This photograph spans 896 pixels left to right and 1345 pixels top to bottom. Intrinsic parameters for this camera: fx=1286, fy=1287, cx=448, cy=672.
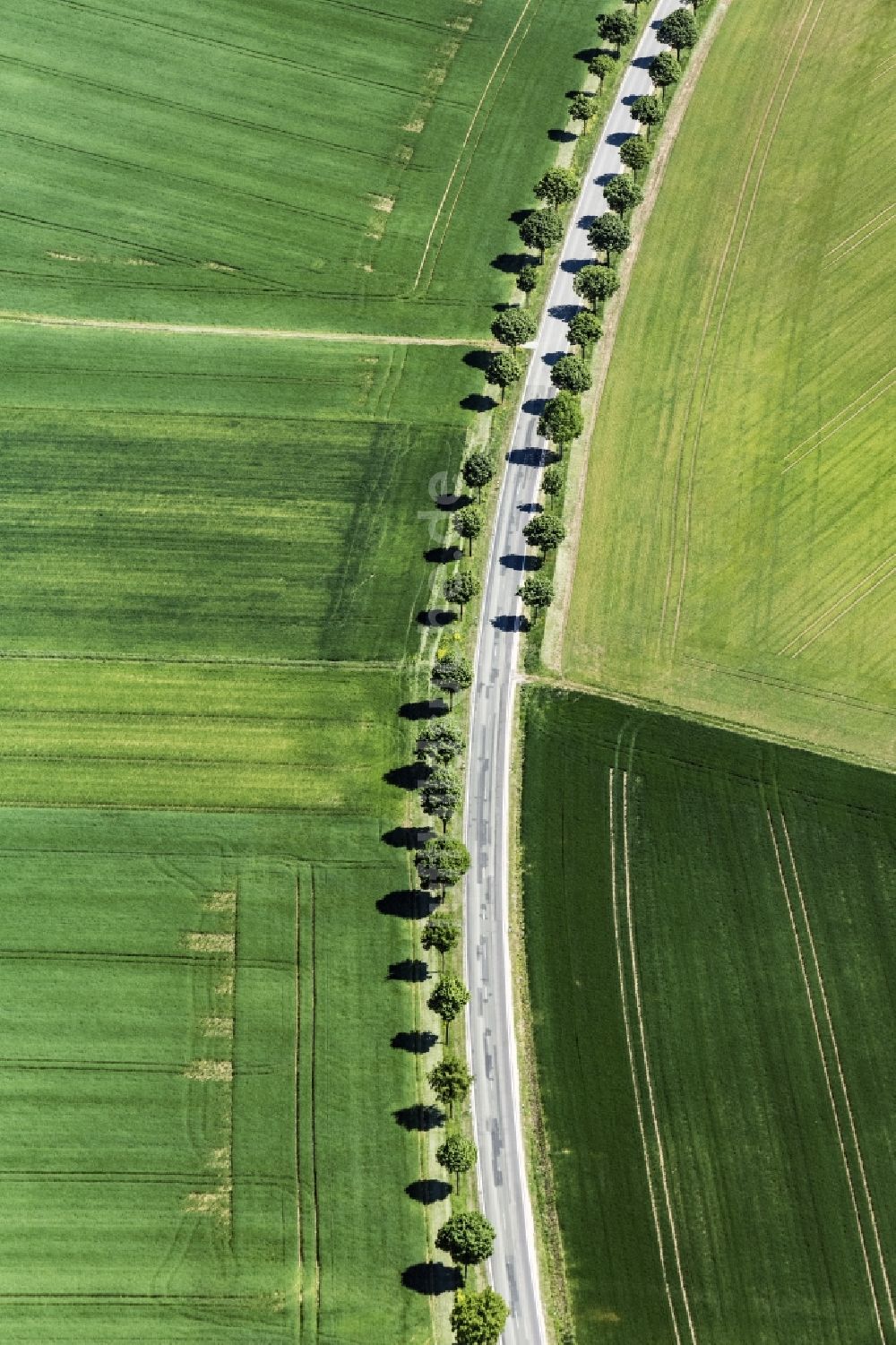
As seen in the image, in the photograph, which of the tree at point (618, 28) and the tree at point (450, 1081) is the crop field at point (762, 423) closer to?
the tree at point (618, 28)

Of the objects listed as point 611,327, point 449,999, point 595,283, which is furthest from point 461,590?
point 595,283

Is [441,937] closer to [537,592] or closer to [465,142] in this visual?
[537,592]

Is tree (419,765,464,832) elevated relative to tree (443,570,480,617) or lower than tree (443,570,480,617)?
lower

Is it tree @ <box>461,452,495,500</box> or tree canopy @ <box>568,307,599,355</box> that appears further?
tree canopy @ <box>568,307,599,355</box>

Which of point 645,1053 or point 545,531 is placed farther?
point 545,531

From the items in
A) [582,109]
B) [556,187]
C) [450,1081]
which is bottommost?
[450,1081]

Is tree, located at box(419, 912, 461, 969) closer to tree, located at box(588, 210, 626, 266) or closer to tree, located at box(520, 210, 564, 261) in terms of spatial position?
tree, located at box(520, 210, 564, 261)

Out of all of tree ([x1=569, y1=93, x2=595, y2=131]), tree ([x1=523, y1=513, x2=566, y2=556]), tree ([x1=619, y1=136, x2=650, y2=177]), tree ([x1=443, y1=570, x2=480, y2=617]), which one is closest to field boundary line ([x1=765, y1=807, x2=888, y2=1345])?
tree ([x1=523, y1=513, x2=566, y2=556])

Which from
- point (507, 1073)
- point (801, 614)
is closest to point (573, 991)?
point (507, 1073)
